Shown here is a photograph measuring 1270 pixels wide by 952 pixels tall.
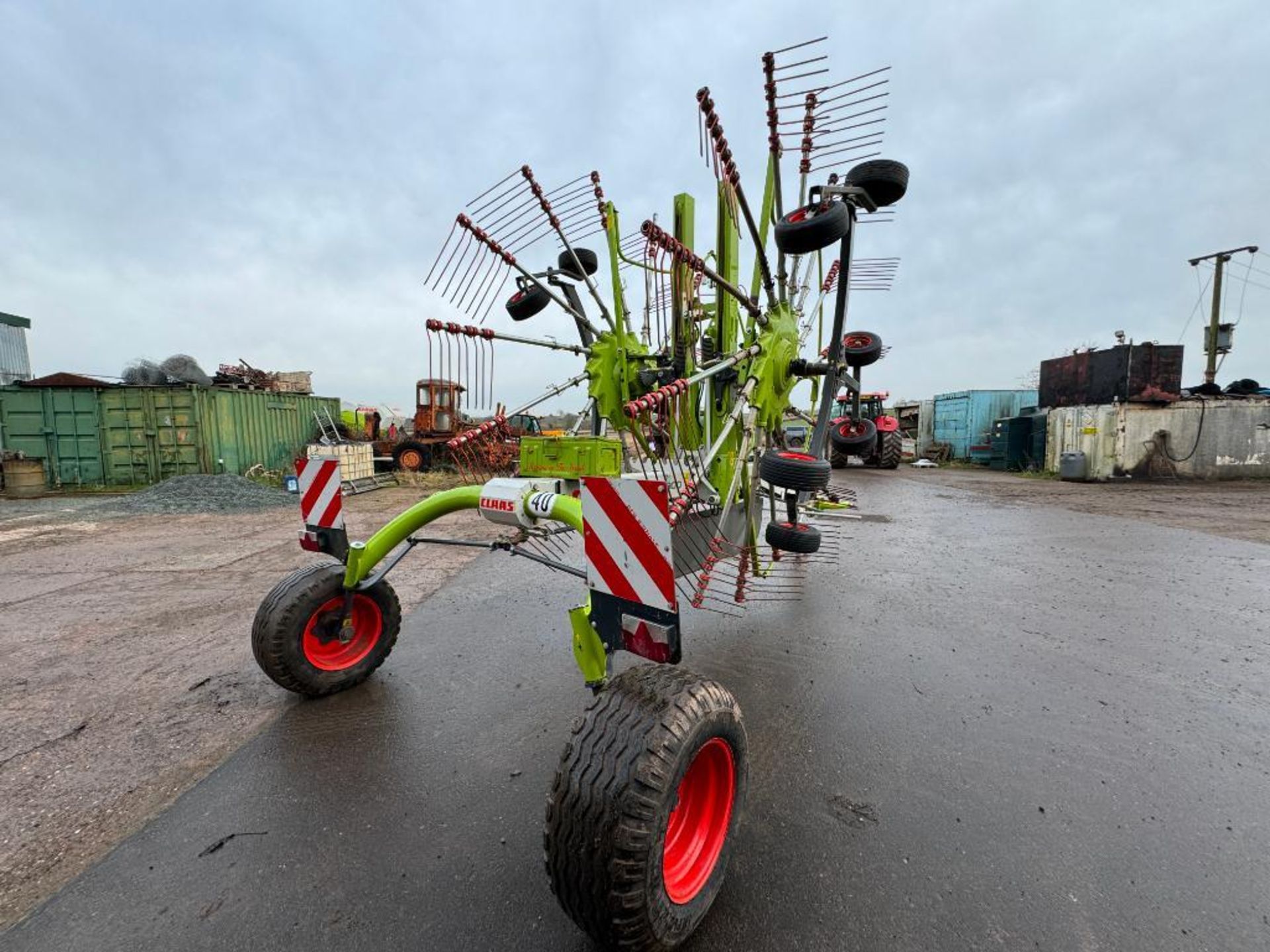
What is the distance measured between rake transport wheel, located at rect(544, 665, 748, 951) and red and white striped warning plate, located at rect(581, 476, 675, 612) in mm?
225

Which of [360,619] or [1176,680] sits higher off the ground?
[360,619]

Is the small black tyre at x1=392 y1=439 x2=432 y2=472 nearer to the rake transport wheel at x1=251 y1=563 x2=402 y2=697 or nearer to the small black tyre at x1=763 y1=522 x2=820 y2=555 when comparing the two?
the rake transport wheel at x1=251 y1=563 x2=402 y2=697

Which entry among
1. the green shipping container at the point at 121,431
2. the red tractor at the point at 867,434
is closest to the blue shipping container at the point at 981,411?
the red tractor at the point at 867,434

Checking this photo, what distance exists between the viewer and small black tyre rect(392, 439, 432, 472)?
14180 mm

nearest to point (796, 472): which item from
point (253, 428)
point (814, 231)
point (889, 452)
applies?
point (814, 231)

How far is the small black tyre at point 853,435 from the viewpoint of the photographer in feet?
12.9

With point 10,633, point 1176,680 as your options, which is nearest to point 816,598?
point 1176,680

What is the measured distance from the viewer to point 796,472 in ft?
8.99

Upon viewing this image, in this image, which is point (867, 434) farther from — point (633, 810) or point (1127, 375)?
point (1127, 375)

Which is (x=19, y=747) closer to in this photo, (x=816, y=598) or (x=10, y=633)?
(x=10, y=633)

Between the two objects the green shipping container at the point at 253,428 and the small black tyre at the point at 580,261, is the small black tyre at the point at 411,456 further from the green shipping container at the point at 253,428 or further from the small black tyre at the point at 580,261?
the small black tyre at the point at 580,261

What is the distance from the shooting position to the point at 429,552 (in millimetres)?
6266

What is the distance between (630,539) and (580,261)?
256 centimetres

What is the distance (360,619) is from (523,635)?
1008 mm
